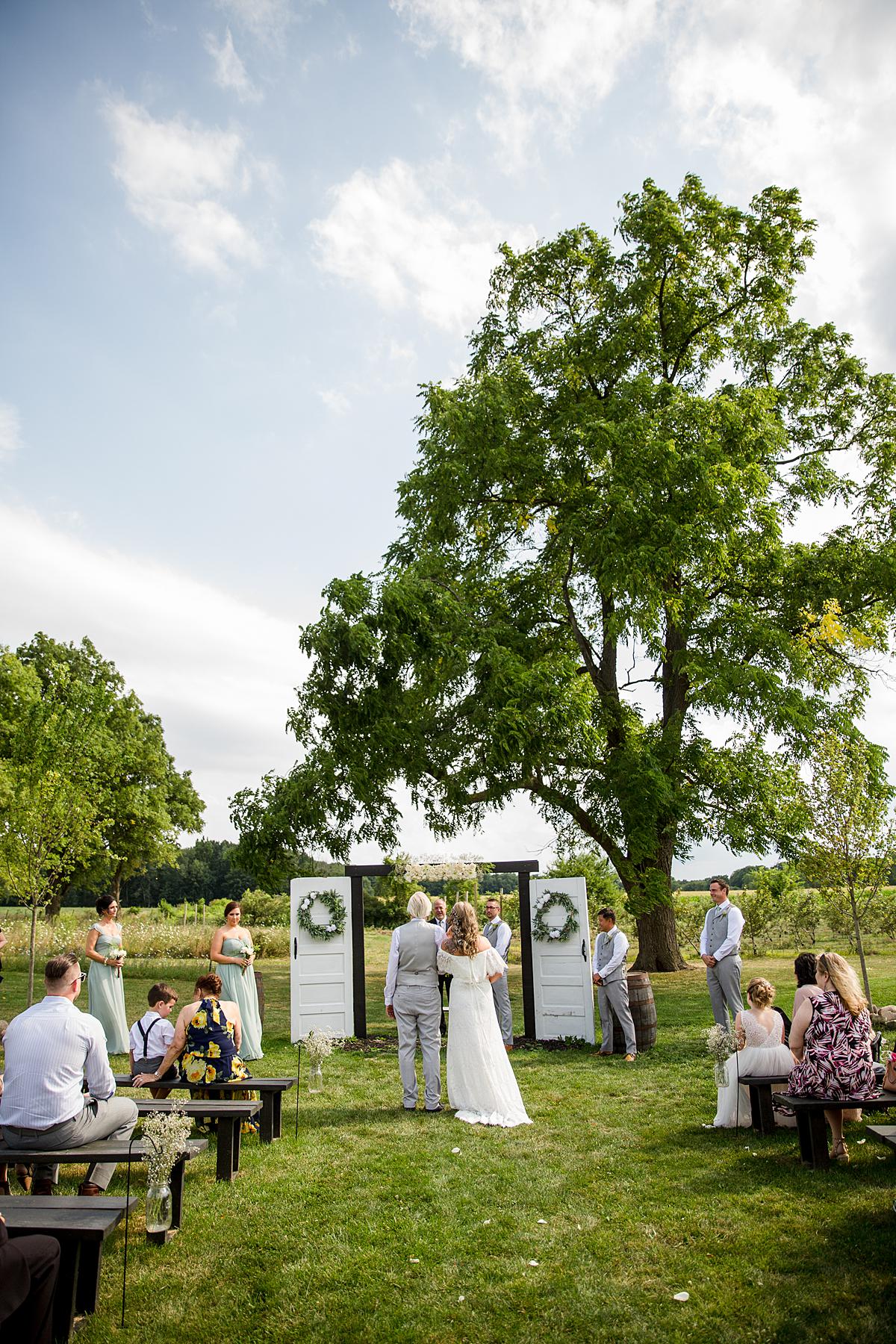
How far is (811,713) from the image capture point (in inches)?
615

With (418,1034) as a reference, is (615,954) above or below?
above

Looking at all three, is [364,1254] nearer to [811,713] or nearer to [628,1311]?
[628,1311]

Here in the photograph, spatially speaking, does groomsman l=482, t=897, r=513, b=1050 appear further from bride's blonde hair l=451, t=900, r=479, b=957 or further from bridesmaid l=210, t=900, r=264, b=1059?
bride's blonde hair l=451, t=900, r=479, b=957

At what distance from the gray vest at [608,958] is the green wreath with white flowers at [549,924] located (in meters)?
1.47

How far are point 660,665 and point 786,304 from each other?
8.17 metres

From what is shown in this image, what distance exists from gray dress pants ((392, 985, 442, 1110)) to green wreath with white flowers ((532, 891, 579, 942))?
13.1 ft

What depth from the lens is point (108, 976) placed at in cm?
1108

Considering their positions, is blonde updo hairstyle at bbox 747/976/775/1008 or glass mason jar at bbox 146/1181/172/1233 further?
blonde updo hairstyle at bbox 747/976/775/1008

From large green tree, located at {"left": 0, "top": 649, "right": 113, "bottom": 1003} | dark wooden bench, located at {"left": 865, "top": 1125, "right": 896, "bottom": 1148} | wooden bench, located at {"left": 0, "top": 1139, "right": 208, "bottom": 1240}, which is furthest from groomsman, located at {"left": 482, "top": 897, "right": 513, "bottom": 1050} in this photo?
large green tree, located at {"left": 0, "top": 649, "right": 113, "bottom": 1003}

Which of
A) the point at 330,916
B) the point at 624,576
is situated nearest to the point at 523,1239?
the point at 330,916

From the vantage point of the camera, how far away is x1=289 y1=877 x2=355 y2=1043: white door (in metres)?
12.9

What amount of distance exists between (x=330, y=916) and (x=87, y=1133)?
806 cm

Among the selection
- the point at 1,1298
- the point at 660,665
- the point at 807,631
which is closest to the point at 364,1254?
the point at 1,1298

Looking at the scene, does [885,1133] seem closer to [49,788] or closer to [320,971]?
[320,971]
